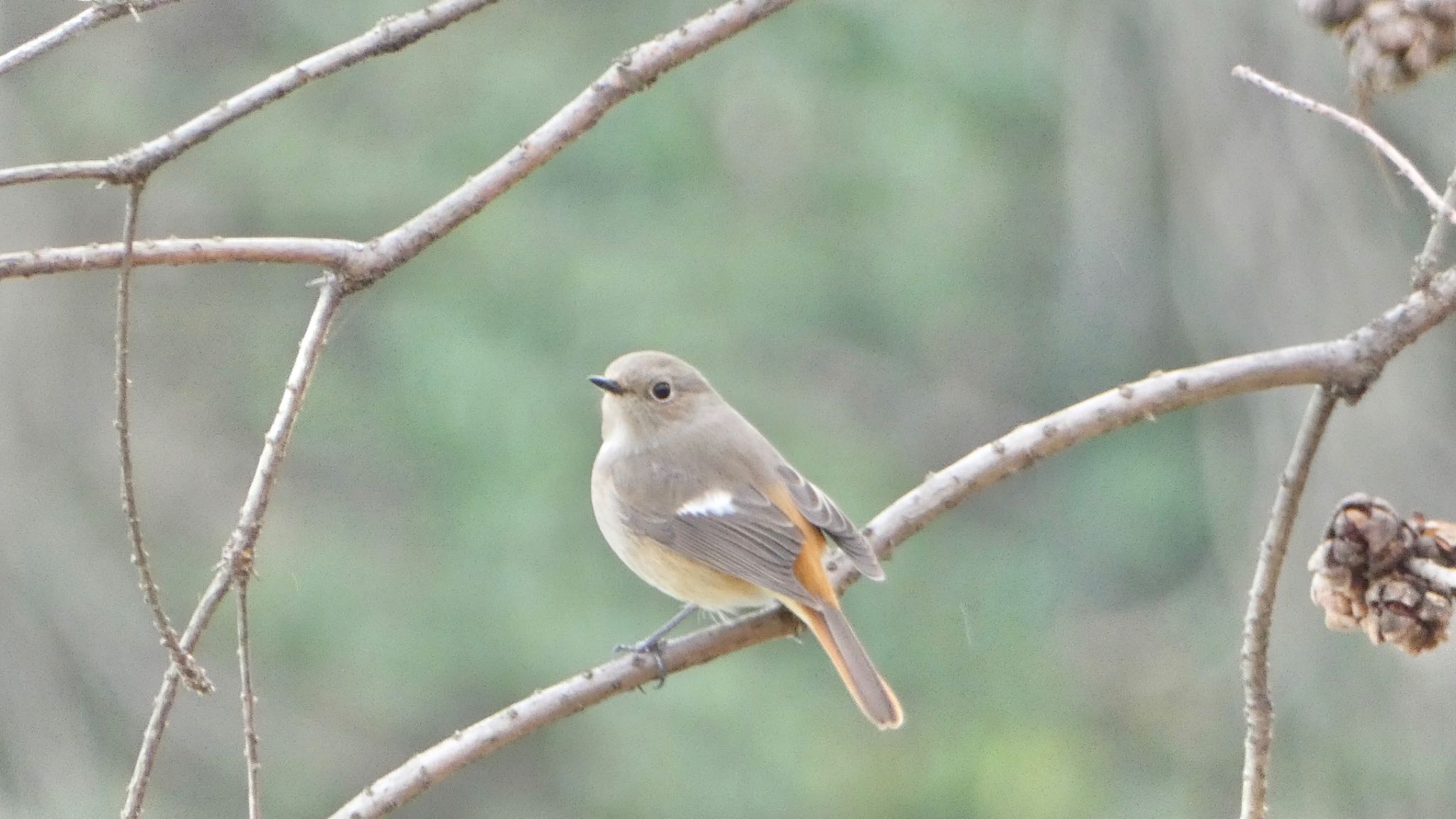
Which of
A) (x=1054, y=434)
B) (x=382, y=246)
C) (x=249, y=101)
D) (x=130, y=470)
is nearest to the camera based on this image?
(x=130, y=470)

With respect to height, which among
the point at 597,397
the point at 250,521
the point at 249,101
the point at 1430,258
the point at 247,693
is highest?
the point at 597,397

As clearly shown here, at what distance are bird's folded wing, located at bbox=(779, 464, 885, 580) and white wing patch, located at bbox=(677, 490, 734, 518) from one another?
14 centimetres

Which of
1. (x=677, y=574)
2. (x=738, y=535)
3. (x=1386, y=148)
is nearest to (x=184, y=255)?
(x=1386, y=148)

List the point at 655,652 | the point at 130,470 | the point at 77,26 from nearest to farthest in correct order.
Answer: the point at 130,470
the point at 77,26
the point at 655,652

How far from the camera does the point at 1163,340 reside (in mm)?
7867

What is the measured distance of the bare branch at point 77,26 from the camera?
1787mm

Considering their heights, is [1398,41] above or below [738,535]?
below

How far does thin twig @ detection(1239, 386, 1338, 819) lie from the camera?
218cm

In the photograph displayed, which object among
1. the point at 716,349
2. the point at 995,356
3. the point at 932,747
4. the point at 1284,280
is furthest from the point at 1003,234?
the point at 1284,280

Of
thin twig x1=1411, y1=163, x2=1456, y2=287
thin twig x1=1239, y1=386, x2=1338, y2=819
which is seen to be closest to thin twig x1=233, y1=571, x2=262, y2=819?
thin twig x1=1239, y1=386, x2=1338, y2=819

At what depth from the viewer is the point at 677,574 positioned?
3.44 metres

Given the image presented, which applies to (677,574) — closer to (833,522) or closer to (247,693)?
(833,522)

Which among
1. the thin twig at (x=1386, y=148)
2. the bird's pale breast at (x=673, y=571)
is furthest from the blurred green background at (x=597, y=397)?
the thin twig at (x=1386, y=148)

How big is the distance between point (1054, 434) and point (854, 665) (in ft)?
2.55
